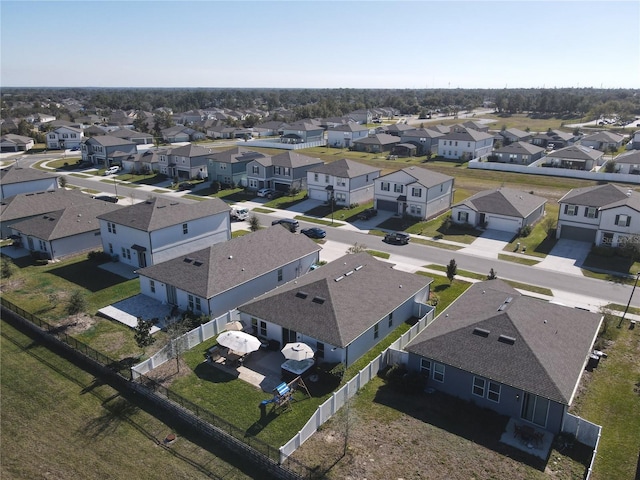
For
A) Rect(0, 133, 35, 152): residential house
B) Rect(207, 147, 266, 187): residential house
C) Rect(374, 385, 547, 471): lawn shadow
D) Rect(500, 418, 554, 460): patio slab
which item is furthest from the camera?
Rect(0, 133, 35, 152): residential house

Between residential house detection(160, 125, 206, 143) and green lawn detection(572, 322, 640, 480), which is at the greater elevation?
residential house detection(160, 125, 206, 143)

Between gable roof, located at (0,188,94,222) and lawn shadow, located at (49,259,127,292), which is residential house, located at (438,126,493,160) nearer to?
gable roof, located at (0,188,94,222)

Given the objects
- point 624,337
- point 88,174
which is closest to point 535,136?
point 624,337

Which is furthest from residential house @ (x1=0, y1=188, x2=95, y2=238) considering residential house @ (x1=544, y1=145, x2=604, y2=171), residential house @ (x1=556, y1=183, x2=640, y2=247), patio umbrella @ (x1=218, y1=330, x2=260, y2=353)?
residential house @ (x1=544, y1=145, x2=604, y2=171)

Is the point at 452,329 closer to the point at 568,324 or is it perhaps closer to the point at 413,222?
the point at 568,324

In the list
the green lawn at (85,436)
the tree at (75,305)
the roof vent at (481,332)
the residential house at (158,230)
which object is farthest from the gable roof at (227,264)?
the roof vent at (481,332)
